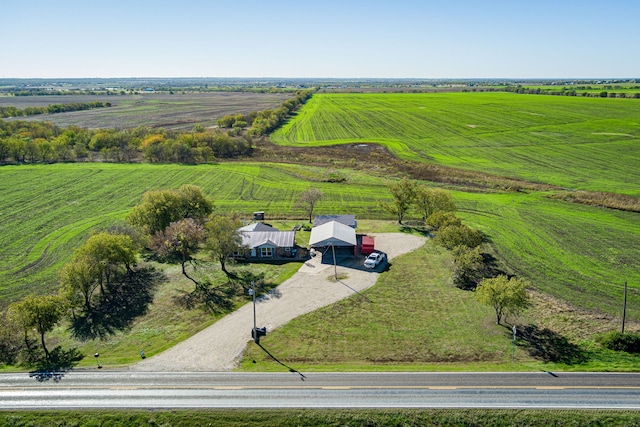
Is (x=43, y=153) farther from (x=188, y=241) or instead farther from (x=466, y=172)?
(x=466, y=172)

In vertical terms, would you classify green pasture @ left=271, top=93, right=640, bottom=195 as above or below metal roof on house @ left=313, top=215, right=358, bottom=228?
above

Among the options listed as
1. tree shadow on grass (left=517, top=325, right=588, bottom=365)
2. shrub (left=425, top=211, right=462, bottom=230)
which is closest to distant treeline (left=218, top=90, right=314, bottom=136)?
shrub (left=425, top=211, right=462, bottom=230)

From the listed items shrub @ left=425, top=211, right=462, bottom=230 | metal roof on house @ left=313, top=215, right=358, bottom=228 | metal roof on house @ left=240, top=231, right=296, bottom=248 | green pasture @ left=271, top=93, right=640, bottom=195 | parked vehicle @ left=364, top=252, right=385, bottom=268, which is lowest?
parked vehicle @ left=364, top=252, right=385, bottom=268

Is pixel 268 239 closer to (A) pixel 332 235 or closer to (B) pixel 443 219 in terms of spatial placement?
(A) pixel 332 235

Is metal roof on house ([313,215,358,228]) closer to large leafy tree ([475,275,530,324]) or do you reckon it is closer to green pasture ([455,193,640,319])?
green pasture ([455,193,640,319])

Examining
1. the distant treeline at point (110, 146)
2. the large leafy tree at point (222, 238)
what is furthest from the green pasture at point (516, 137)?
the large leafy tree at point (222, 238)

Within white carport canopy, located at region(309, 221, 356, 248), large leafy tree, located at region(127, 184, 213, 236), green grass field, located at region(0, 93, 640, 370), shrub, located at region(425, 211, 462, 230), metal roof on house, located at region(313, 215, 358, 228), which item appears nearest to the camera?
green grass field, located at region(0, 93, 640, 370)

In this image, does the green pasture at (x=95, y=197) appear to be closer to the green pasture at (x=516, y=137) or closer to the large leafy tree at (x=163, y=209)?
the large leafy tree at (x=163, y=209)
